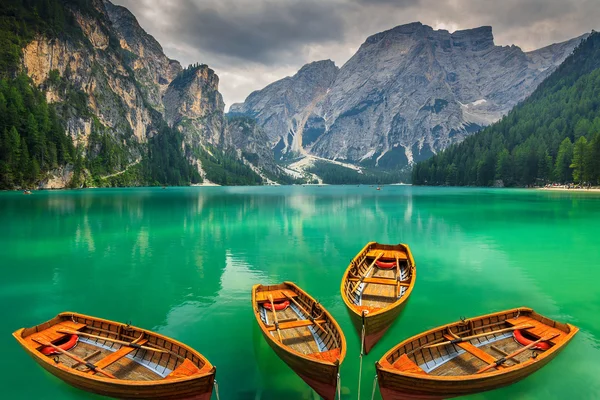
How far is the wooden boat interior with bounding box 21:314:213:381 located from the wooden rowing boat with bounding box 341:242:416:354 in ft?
19.5

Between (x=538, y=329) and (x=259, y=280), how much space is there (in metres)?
18.4

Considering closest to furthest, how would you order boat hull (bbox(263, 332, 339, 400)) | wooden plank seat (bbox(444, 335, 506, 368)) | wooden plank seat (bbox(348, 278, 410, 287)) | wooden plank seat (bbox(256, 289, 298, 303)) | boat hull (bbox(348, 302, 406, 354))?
boat hull (bbox(263, 332, 339, 400)) < wooden plank seat (bbox(444, 335, 506, 368)) < boat hull (bbox(348, 302, 406, 354)) < wooden plank seat (bbox(256, 289, 298, 303)) < wooden plank seat (bbox(348, 278, 410, 287))

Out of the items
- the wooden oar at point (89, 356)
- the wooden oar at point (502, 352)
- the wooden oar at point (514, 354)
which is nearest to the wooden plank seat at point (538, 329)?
the wooden oar at point (514, 354)

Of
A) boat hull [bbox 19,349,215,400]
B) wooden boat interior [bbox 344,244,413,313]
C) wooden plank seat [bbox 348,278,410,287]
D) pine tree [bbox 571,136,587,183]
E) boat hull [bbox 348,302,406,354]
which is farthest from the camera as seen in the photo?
pine tree [bbox 571,136,587,183]

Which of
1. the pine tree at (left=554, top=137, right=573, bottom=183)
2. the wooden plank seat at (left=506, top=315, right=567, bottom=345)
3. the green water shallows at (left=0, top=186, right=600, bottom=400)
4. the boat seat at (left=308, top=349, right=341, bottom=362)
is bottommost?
the green water shallows at (left=0, top=186, right=600, bottom=400)

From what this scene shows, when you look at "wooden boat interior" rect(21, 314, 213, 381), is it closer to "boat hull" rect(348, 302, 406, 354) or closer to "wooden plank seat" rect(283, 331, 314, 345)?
"wooden plank seat" rect(283, 331, 314, 345)

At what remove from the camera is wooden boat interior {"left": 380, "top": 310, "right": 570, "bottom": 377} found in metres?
11.0

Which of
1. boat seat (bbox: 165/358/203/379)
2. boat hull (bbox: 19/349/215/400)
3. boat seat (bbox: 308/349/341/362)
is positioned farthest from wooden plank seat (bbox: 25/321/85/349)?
boat seat (bbox: 308/349/341/362)

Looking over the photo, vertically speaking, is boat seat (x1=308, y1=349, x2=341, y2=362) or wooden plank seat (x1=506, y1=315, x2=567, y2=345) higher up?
boat seat (x1=308, y1=349, x2=341, y2=362)

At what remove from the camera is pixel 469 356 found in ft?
39.4

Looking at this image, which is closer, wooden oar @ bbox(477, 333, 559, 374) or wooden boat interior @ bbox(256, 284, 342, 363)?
wooden oar @ bbox(477, 333, 559, 374)

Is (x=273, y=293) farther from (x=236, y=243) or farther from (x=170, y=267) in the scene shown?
(x=236, y=243)

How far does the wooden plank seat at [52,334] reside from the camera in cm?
1257

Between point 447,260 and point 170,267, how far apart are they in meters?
26.0
